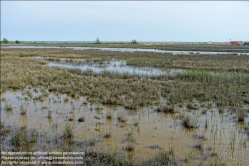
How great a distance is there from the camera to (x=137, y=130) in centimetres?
770

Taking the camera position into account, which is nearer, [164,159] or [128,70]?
[164,159]

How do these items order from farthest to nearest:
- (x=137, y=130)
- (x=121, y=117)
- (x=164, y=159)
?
(x=121, y=117), (x=137, y=130), (x=164, y=159)

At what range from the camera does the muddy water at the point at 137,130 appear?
6047mm

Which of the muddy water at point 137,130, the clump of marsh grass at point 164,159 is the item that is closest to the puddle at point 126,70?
the muddy water at point 137,130

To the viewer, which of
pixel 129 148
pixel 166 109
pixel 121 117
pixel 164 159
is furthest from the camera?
pixel 166 109

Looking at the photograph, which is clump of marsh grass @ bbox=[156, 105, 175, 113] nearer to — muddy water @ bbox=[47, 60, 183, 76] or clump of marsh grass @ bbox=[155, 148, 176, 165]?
clump of marsh grass @ bbox=[155, 148, 176, 165]

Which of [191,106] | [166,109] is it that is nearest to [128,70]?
[191,106]

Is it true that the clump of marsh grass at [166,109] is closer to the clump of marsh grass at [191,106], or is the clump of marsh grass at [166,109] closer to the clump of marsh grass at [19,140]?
the clump of marsh grass at [191,106]

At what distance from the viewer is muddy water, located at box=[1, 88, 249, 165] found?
6.05 m

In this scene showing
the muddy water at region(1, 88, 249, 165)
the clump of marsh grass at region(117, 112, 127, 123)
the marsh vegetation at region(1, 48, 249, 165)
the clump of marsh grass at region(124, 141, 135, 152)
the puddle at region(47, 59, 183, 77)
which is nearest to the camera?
the marsh vegetation at region(1, 48, 249, 165)

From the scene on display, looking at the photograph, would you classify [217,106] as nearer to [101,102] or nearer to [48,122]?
[101,102]

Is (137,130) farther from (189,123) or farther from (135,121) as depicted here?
(189,123)

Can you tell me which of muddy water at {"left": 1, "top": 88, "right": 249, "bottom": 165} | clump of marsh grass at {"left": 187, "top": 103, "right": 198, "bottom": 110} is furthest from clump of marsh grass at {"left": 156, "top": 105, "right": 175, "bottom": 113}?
clump of marsh grass at {"left": 187, "top": 103, "right": 198, "bottom": 110}

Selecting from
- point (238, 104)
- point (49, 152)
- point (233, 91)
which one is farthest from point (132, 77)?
point (49, 152)
